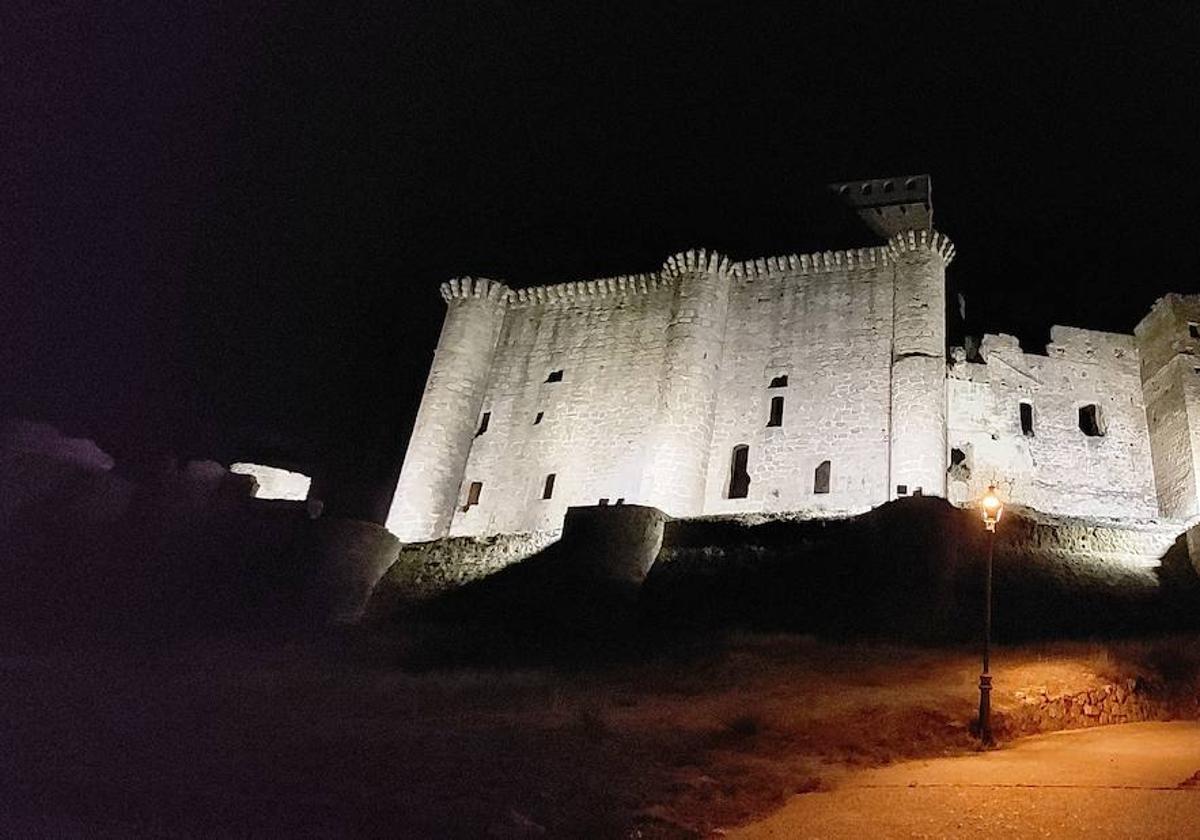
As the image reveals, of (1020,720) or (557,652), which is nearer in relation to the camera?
(1020,720)

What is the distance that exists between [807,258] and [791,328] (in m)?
2.22

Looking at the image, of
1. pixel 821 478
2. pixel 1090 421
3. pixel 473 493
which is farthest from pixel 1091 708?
pixel 473 493

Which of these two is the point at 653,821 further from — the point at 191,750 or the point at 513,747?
the point at 191,750

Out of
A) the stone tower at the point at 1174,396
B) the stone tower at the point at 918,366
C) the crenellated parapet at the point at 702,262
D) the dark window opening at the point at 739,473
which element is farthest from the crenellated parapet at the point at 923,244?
the dark window opening at the point at 739,473

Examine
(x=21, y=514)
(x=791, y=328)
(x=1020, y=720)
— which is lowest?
(x=1020, y=720)

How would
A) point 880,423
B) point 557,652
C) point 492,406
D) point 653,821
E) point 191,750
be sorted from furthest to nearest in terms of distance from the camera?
point 492,406
point 880,423
point 557,652
point 191,750
point 653,821

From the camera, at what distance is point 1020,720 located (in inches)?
407

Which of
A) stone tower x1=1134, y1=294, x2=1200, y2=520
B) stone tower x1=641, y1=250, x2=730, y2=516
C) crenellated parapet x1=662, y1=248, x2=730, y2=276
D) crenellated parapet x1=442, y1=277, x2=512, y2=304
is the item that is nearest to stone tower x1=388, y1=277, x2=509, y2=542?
crenellated parapet x1=442, y1=277, x2=512, y2=304

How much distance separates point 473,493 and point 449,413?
2.61 meters

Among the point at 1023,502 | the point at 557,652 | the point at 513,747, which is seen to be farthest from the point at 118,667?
the point at 1023,502

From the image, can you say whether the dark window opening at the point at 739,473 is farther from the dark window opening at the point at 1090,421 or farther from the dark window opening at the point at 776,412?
the dark window opening at the point at 1090,421

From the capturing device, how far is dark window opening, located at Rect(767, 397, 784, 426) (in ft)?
77.6

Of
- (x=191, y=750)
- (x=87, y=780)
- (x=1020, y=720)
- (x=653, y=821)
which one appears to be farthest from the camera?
(x=1020, y=720)

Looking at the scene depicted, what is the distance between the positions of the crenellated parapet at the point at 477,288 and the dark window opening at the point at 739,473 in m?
9.70
